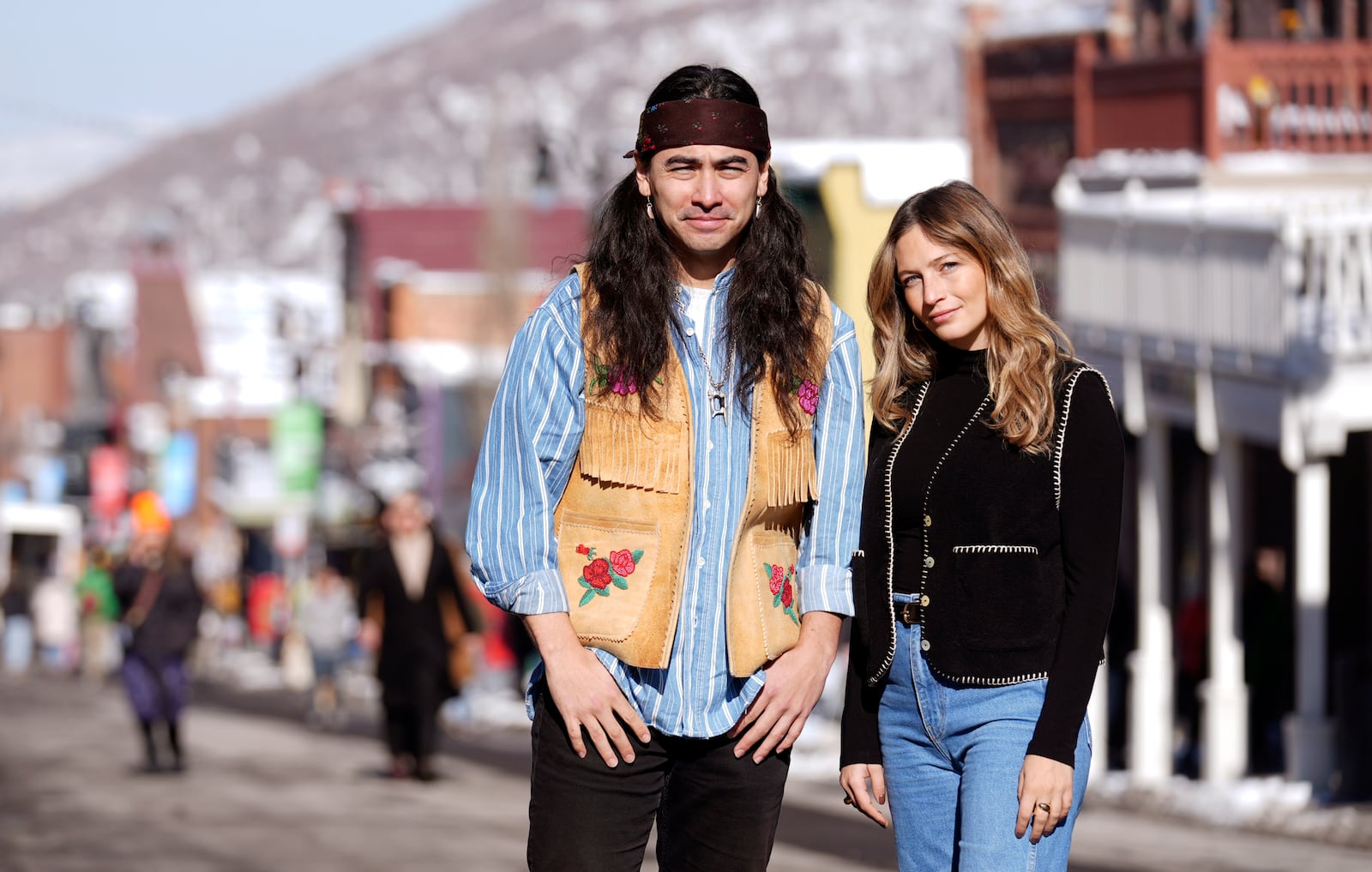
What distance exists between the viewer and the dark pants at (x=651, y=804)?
411 centimetres

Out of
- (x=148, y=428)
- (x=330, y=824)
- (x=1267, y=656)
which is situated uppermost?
(x=148, y=428)

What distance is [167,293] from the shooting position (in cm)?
7119

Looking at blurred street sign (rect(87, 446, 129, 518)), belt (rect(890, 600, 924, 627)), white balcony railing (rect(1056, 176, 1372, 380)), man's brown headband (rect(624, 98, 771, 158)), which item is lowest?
blurred street sign (rect(87, 446, 129, 518))

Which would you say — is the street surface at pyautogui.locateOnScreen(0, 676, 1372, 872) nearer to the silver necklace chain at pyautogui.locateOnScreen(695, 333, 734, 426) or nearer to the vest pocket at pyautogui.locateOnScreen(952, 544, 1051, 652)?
the vest pocket at pyautogui.locateOnScreen(952, 544, 1051, 652)

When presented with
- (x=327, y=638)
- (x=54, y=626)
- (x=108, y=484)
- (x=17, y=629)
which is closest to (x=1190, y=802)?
(x=327, y=638)

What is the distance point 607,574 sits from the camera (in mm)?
4121

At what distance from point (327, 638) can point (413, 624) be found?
8984 mm

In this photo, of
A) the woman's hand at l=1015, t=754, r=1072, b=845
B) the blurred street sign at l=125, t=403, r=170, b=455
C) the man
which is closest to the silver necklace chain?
the man

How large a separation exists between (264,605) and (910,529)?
112 ft

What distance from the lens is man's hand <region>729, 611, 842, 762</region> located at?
4121mm

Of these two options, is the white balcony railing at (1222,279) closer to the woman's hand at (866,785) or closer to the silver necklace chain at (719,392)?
the woman's hand at (866,785)

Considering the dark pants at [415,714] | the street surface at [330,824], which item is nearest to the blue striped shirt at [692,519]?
the street surface at [330,824]

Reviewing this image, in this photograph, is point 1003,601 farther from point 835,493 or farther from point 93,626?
point 93,626

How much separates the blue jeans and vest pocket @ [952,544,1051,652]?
0.09 metres
